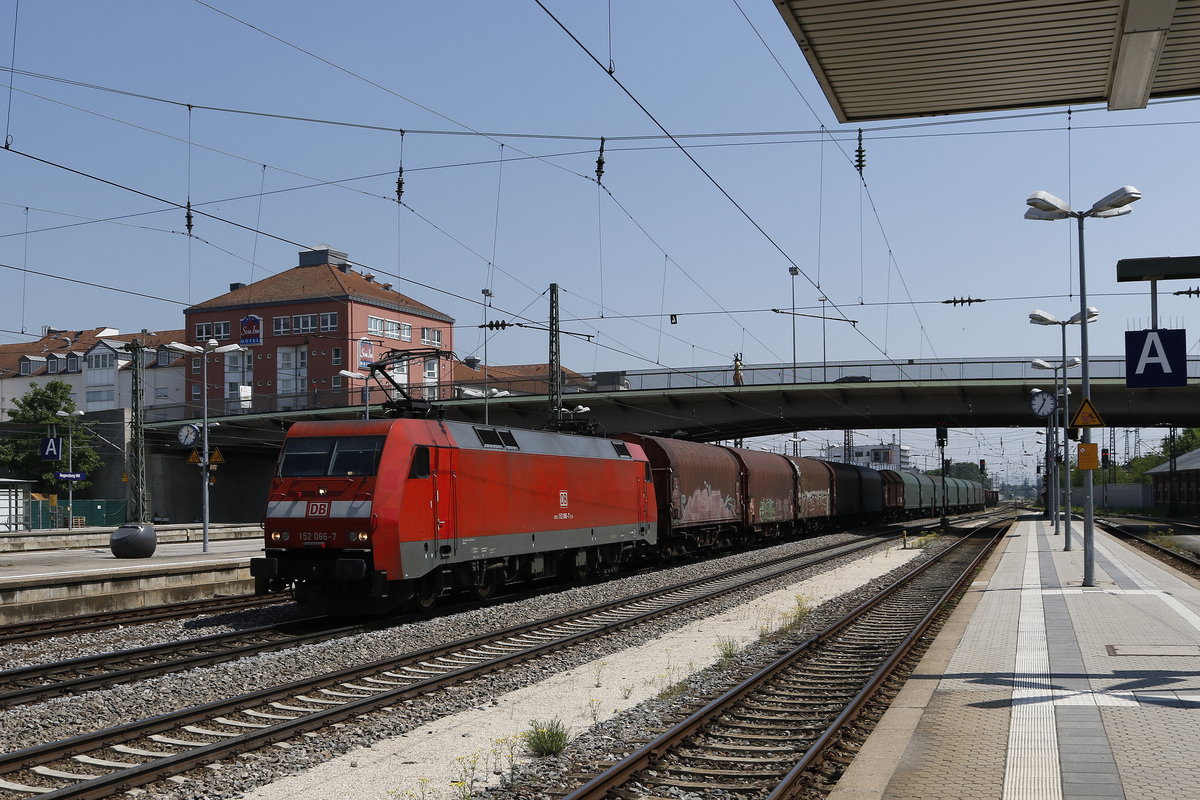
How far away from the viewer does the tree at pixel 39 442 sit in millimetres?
62500

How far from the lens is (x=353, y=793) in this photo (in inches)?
318

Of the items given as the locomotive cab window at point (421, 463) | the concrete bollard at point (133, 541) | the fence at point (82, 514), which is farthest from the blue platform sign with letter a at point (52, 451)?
the locomotive cab window at point (421, 463)

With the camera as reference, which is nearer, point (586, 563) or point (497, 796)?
point (497, 796)

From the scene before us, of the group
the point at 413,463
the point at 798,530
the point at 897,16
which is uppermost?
the point at 897,16

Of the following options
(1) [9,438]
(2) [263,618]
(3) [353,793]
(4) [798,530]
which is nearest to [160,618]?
(2) [263,618]

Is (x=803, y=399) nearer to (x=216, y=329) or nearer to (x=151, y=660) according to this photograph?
(x=151, y=660)

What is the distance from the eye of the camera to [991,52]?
11.6m

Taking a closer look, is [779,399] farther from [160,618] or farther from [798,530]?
[160,618]

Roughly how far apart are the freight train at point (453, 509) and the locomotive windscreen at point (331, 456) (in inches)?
0.9

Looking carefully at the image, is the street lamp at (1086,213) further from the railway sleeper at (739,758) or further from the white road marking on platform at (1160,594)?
the railway sleeper at (739,758)

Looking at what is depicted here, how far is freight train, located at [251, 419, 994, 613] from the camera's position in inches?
652

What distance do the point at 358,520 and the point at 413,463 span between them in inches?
50.3

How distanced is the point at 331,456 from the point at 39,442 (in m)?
53.2

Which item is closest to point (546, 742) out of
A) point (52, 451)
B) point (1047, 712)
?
point (1047, 712)
